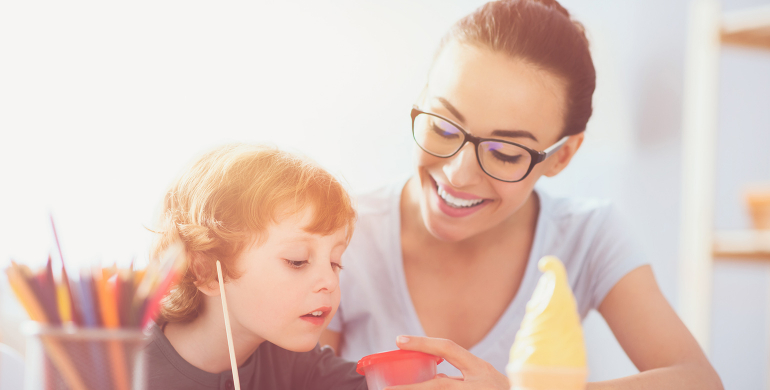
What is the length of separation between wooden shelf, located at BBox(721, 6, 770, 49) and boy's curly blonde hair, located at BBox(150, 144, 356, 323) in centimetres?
158

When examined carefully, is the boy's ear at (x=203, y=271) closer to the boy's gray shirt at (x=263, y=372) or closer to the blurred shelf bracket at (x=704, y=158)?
the boy's gray shirt at (x=263, y=372)

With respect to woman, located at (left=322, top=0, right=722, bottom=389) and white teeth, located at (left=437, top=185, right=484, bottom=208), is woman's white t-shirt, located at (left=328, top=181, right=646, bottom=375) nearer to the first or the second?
woman, located at (left=322, top=0, right=722, bottom=389)

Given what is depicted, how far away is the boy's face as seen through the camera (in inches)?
34.0

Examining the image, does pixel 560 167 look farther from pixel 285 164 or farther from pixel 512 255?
pixel 285 164

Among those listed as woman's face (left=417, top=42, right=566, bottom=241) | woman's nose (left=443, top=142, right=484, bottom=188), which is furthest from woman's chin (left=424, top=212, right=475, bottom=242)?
woman's nose (left=443, top=142, right=484, bottom=188)

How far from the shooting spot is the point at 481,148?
1.10 m

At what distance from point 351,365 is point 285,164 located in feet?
1.22

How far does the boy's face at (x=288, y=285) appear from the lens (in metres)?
0.86

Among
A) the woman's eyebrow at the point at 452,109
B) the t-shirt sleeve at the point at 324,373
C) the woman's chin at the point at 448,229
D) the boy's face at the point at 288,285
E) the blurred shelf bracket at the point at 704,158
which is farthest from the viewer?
the blurred shelf bracket at the point at 704,158

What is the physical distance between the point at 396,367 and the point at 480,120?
19.9 inches

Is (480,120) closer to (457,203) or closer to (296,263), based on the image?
(457,203)

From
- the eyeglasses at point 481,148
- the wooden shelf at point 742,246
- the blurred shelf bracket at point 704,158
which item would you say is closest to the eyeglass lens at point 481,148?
the eyeglasses at point 481,148

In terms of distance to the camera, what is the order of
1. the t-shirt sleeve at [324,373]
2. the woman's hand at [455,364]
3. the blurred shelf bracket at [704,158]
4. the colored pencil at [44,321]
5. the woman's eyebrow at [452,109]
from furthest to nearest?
the blurred shelf bracket at [704,158], the woman's eyebrow at [452,109], the t-shirt sleeve at [324,373], the woman's hand at [455,364], the colored pencil at [44,321]

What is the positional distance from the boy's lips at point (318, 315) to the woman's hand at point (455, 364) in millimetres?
170
